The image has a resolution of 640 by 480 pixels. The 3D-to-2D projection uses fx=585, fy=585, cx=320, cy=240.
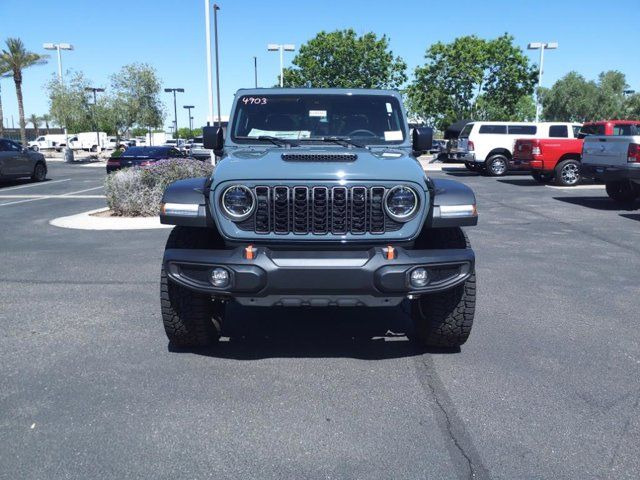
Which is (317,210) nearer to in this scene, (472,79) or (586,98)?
(472,79)

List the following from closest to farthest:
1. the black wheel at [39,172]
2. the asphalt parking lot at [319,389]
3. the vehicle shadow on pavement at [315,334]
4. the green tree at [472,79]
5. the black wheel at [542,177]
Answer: the asphalt parking lot at [319,389], the vehicle shadow on pavement at [315,334], the black wheel at [542,177], the black wheel at [39,172], the green tree at [472,79]

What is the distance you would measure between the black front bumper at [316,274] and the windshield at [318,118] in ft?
5.39

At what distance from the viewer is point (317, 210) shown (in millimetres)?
3768

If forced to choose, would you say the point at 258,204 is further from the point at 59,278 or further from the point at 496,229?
the point at 496,229

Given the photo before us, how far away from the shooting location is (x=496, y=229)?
10500mm

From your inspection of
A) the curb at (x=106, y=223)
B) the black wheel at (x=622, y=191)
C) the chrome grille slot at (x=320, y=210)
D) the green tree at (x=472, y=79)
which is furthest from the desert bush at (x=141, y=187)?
the green tree at (x=472, y=79)

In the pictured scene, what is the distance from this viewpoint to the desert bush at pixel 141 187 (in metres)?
11.8

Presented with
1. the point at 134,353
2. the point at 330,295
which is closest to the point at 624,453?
the point at 330,295

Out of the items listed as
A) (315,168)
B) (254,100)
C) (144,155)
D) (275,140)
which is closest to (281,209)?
(315,168)

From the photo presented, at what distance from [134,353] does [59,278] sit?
293 cm

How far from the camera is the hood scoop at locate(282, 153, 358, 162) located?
4.04 meters

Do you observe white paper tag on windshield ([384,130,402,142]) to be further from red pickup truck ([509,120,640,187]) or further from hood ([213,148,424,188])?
red pickup truck ([509,120,640,187])

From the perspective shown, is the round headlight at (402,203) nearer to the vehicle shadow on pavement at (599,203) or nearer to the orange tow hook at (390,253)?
the orange tow hook at (390,253)

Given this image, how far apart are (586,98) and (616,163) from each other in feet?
192
